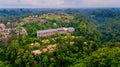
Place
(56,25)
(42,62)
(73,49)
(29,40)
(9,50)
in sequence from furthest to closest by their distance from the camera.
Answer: (56,25) → (29,40) → (9,50) → (73,49) → (42,62)

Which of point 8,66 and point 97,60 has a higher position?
point 97,60

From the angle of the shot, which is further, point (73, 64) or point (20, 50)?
point (20, 50)

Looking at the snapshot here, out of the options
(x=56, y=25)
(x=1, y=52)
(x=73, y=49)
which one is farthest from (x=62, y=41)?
(x=56, y=25)

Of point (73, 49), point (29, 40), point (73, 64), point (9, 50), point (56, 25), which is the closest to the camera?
point (73, 64)

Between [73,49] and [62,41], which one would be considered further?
[62,41]

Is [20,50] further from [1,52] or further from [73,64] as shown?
[73,64]

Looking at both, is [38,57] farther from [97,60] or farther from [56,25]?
[56,25]

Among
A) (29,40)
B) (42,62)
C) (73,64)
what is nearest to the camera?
(73,64)

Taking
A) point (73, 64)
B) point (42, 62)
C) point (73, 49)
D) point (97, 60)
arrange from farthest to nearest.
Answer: point (73, 49) < point (42, 62) < point (73, 64) < point (97, 60)

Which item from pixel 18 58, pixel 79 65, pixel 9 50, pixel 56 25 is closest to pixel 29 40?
pixel 9 50
